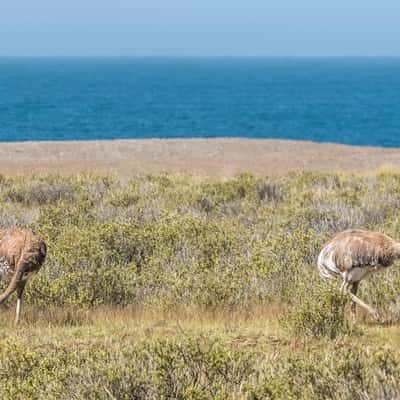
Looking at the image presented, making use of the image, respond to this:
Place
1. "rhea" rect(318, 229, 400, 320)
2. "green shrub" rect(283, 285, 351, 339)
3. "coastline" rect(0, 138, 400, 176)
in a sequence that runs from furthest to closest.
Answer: "coastline" rect(0, 138, 400, 176)
"rhea" rect(318, 229, 400, 320)
"green shrub" rect(283, 285, 351, 339)

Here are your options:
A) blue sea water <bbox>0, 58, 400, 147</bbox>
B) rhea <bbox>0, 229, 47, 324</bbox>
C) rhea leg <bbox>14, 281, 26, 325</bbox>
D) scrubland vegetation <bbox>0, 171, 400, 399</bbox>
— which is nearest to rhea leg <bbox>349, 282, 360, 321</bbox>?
scrubland vegetation <bbox>0, 171, 400, 399</bbox>

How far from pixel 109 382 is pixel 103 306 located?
3.80 meters

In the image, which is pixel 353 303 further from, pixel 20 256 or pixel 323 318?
pixel 20 256

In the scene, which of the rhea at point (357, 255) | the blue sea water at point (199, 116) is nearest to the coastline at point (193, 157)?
the rhea at point (357, 255)

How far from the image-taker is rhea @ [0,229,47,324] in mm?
8258

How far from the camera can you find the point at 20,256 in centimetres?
833

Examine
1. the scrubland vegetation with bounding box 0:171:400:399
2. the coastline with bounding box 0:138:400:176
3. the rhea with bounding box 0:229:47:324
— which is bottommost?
the coastline with bounding box 0:138:400:176

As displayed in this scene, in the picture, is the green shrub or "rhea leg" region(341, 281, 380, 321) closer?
the green shrub

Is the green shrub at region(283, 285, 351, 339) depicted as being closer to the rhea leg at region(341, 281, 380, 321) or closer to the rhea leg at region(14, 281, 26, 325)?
the rhea leg at region(341, 281, 380, 321)

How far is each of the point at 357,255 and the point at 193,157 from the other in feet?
83.9

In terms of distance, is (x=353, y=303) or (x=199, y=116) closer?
(x=353, y=303)

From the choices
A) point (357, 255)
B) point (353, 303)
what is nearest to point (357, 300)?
point (353, 303)

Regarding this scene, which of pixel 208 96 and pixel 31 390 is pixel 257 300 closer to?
pixel 31 390

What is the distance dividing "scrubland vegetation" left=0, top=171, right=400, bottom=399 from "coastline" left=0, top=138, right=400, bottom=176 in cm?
941
